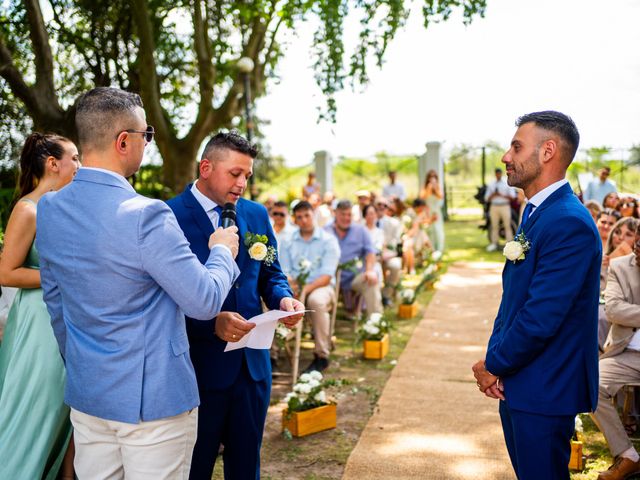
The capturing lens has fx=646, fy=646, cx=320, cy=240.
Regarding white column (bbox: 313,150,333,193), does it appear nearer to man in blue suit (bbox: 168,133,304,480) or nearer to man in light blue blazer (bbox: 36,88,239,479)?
man in blue suit (bbox: 168,133,304,480)

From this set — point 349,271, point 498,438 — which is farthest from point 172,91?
point 498,438

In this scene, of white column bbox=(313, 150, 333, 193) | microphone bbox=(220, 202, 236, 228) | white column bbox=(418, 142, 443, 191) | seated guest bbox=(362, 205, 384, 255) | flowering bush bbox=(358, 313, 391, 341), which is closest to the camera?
microphone bbox=(220, 202, 236, 228)

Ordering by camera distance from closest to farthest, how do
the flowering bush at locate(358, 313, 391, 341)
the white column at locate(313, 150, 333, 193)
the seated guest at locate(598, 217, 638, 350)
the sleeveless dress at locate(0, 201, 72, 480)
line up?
the sleeveless dress at locate(0, 201, 72, 480), the seated guest at locate(598, 217, 638, 350), the flowering bush at locate(358, 313, 391, 341), the white column at locate(313, 150, 333, 193)

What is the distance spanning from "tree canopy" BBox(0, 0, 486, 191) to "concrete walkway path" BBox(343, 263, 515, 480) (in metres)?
5.09

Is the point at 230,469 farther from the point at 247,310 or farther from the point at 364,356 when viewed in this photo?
the point at 364,356

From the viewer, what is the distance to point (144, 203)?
2.28 meters

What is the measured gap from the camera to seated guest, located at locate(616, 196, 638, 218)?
8.73m

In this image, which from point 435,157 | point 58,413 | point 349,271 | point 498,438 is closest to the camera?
point 58,413

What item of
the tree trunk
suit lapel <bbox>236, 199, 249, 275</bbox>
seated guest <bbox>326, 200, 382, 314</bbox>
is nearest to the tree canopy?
the tree trunk

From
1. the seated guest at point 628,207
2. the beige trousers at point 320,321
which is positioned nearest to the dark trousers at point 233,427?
the beige trousers at point 320,321

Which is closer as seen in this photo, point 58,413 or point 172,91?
point 58,413

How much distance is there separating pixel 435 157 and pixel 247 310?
19.2m

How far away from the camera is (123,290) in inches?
90.3

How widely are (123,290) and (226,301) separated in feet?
3.15
